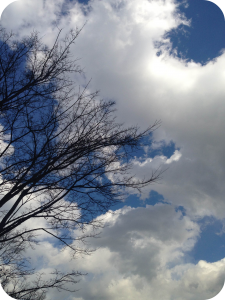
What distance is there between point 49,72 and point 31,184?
8.42ft

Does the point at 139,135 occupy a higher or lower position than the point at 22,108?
lower

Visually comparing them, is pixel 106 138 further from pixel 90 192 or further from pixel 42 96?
pixel 42 96

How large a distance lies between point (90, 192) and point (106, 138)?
1.36 m

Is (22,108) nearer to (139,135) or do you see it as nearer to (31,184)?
(31,184)

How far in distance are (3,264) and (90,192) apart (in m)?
2.88

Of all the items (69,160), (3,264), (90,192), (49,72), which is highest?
(49,72)

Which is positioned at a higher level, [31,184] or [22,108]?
[22,108]

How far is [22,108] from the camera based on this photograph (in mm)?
4676

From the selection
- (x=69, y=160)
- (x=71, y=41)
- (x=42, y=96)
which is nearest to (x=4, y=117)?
(x=42, y=96)

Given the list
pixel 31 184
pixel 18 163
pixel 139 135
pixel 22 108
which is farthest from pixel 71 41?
pixel 31 184

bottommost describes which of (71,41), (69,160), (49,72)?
(69,160)

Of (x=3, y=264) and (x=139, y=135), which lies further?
(x=3, y=264)

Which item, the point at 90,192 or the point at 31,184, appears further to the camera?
the point at 90,192

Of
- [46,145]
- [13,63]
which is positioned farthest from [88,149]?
[13,63]
